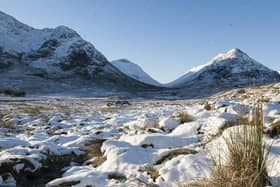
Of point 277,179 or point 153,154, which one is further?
point 153,154

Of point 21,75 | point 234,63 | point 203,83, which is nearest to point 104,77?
point 21,75

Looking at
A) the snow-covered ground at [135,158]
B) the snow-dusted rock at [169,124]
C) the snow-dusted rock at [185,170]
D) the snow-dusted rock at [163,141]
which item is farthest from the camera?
the snow-dusted rock at [169,124]

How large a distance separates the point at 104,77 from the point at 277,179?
10186 cm

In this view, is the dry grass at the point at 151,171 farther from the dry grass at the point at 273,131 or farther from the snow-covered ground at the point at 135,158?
the dry grass at the point at 273,131

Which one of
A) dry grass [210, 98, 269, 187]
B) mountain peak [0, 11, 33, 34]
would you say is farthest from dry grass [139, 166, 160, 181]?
mountain peak [0, 11, 33, 34]

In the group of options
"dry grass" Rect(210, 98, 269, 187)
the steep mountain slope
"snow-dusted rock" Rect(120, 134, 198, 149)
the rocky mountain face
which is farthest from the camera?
the steep mountain slope

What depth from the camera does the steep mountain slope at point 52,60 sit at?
286 ft

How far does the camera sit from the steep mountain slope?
87188 millimetres

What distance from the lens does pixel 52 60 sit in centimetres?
10694

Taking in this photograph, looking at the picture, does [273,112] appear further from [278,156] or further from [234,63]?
[234,63]

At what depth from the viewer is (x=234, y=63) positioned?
136 metres

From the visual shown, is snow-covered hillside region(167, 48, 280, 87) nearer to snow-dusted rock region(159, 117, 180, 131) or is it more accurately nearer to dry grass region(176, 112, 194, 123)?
dry grass region(176, 112, 194, 123)

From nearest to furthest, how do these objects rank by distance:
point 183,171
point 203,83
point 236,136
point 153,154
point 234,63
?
point 236,136 < point 183,171 < point 153,154 < point 203,83 < point 234,63

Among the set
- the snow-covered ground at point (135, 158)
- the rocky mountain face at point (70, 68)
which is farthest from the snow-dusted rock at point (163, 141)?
the rocky mountain face at point (70, 68)
